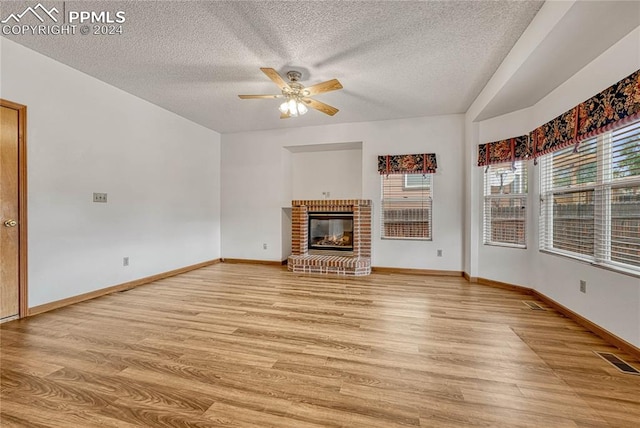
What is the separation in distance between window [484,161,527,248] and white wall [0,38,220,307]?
501cm

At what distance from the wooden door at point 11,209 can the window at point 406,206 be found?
15.5 ft

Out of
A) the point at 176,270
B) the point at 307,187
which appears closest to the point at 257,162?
the point at 307,187

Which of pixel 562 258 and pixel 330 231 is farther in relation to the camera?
pixel 330 231

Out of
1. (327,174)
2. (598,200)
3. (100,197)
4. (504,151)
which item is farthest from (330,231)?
(598,200)

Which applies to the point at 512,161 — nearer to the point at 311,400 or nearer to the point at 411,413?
the point at 411,413

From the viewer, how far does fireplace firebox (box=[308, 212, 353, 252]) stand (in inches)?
218

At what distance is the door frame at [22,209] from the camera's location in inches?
108

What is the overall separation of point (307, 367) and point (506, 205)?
143 inches

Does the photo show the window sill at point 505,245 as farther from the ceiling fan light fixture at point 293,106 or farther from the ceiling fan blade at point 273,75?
the ceiling fan blade at point 273,75

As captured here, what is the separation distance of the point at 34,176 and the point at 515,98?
551 centimetres

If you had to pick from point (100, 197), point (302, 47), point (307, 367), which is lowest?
point (307, 367)

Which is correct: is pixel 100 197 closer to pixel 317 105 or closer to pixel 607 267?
A: pixel 317 105

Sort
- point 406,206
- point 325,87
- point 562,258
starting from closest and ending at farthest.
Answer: point 325,87, point 562,258, point 406,206

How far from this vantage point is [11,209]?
2711 mm
